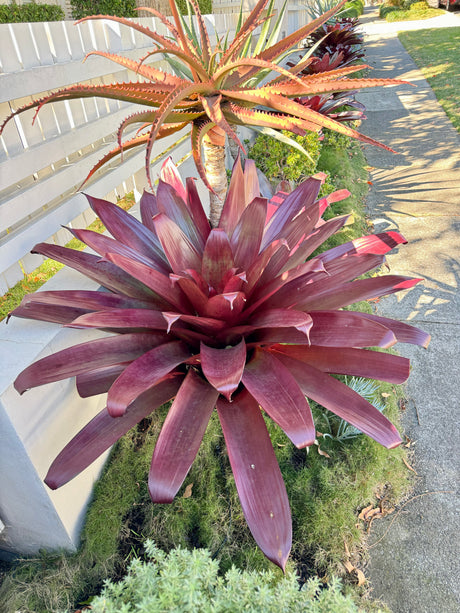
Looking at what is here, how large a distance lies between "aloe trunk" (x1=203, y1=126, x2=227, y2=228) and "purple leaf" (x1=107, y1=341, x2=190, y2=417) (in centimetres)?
90

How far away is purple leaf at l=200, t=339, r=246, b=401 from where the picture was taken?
4.05 ft

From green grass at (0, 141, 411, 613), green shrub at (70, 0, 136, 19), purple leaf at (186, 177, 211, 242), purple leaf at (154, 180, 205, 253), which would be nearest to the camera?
green grass at (0, 141, 411, 613)

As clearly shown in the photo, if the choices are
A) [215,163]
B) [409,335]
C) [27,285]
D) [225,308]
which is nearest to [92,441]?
[225,308]

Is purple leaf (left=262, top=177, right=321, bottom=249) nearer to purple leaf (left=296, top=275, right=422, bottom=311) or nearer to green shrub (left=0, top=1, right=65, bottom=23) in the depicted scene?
purple leaf (left=296, top=275, right=422, bottom=311)

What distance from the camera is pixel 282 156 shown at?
434cm

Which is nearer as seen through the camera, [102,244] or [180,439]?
[180,439]

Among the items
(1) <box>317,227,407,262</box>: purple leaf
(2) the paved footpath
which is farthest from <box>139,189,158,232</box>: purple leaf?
(2) the paved footpath

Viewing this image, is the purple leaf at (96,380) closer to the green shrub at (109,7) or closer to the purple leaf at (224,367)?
the purple leaf at (224,367)

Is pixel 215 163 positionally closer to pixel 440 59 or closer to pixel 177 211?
pixel 177 211

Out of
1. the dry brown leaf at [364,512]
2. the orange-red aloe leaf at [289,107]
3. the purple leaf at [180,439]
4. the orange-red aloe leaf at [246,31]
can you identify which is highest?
the orange-red aloe leaf at [246,31]

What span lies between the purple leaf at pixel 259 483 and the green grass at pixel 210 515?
62 cm

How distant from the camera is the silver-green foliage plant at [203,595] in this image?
1.13 meters

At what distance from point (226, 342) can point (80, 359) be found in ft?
1.71

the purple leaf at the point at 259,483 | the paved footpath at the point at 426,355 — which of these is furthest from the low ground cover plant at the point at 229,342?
the paved footpath at the point at 426,355
